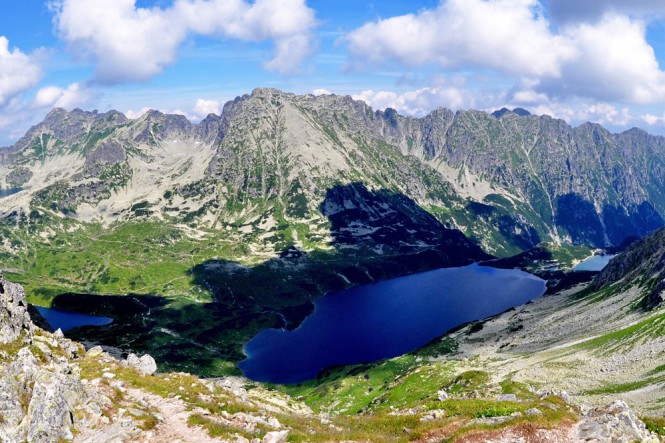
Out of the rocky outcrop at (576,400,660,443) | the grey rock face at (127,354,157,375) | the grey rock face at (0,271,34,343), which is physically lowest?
the rocky outcrop at (576,400,660,443)

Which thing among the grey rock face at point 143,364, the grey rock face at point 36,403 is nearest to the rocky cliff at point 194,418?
the grey rock face at point 36,403

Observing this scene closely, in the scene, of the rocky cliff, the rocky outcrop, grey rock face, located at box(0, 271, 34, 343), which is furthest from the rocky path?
the rocky outcrop

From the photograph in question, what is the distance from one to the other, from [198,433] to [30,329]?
41.0 meters

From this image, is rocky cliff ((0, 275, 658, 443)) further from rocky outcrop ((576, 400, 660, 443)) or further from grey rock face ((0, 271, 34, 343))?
grey rock face ((0, 271, 34, 343))

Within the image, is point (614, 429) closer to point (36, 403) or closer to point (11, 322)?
point (36, 403)

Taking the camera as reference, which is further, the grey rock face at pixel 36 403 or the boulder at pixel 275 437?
the boulder at pixel 275 437

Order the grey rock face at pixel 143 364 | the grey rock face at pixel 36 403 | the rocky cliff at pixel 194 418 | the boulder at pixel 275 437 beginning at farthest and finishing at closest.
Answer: the grey rock face at pixel 143 364 < the boulder at pixel 275 437 < the rocky cliff at pixel 194 418 < the grey rock face at pixel 36 403

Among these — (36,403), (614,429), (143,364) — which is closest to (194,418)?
(36,403)

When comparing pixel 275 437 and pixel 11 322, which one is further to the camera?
pixel 11 322

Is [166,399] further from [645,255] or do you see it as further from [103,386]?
[645,255]

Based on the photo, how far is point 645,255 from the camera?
18650 cm

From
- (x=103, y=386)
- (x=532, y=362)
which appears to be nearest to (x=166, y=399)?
(x=103, y=386)

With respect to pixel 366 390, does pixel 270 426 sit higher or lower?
higher

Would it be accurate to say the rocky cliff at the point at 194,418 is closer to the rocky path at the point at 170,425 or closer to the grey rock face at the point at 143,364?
the rocky path at the point at 170,425
